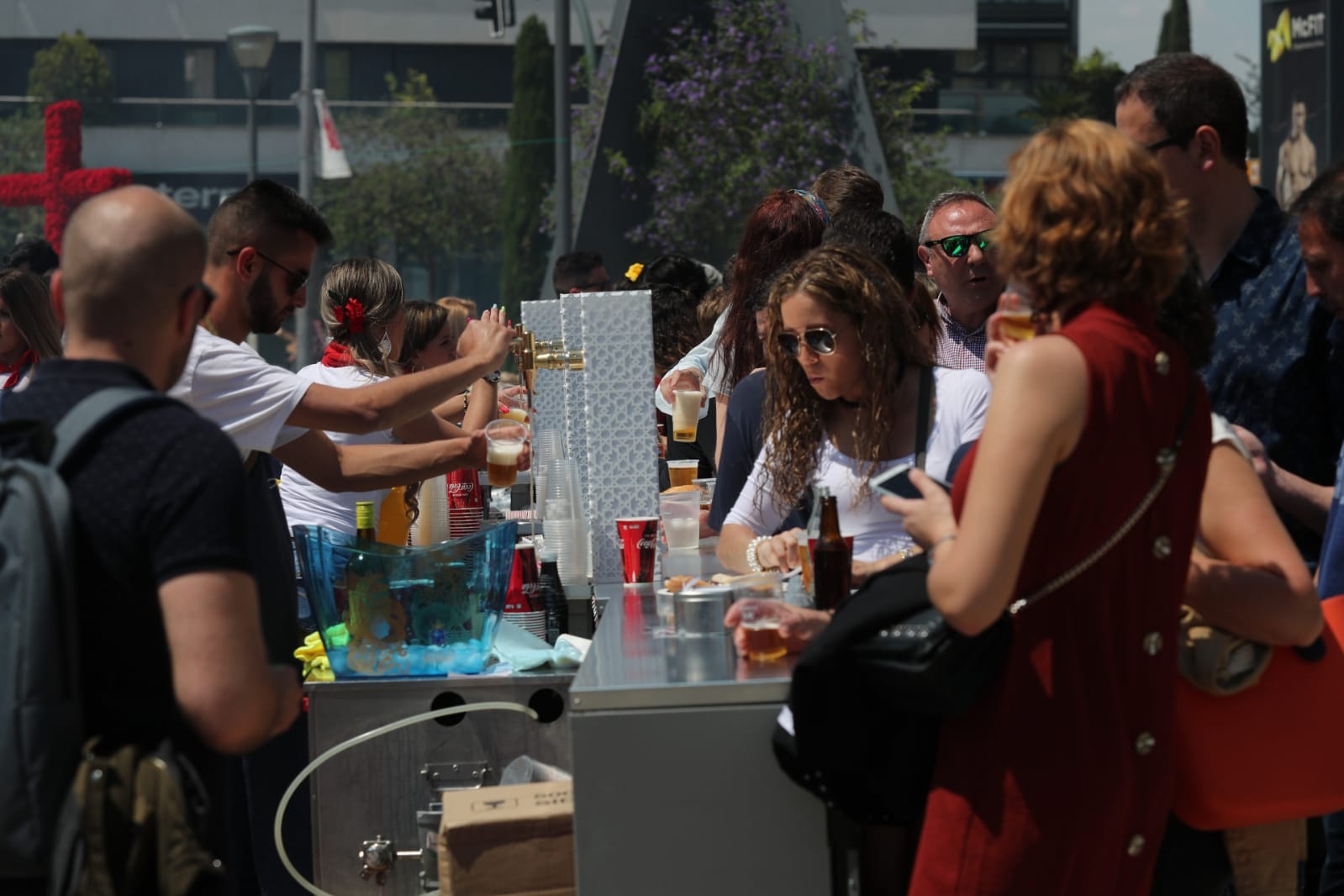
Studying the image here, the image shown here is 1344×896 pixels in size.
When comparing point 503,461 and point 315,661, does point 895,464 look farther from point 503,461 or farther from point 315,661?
point 315,661

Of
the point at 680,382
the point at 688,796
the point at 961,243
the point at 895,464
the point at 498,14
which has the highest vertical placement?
the point at 498,14

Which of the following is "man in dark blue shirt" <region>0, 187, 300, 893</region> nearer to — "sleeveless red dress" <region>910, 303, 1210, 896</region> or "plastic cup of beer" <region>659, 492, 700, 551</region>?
"sleeveless red dress" <region>910, 303, 1210, 896</region>

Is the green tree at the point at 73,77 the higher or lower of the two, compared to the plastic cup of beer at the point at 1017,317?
higher

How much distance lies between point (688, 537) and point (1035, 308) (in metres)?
1.98

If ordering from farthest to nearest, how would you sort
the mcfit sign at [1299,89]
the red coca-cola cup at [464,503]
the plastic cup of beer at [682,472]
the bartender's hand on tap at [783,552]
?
the mcfit sign at [1299,89], the red coca-cola cup at [464,503], the plastic cup of beer at [682,472], the bartender's hand on tap at [783,552]

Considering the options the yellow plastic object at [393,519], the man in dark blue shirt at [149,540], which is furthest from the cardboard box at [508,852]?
the yellow plastic object at [393,519]

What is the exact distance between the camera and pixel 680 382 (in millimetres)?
5691

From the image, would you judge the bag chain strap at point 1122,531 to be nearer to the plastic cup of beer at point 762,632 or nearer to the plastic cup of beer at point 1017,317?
the plastic cup of beer at point 1017,317

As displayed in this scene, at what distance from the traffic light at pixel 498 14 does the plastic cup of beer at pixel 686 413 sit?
12.0m

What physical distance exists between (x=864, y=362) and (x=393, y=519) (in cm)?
216

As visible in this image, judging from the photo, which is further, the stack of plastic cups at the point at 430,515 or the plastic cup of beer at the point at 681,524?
the stack of plastic cups at the point at 430,515

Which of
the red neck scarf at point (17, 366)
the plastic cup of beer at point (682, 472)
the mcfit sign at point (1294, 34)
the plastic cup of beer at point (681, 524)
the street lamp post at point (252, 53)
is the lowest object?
the plastic cup of beer at point (681, 524)

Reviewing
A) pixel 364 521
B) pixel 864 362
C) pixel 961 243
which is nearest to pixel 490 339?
pixel 364 521

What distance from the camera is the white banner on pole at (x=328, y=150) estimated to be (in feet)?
70.7
